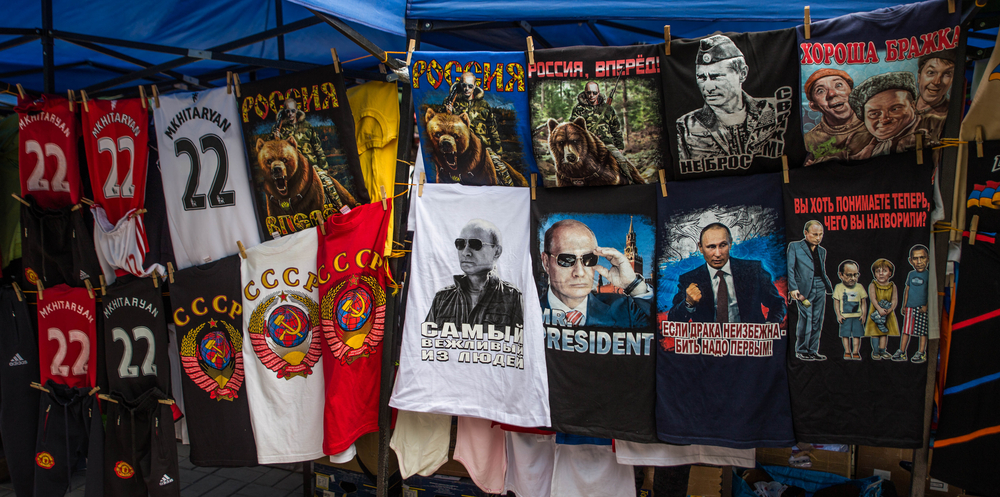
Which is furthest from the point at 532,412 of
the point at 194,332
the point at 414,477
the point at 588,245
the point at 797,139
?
the point at 194,332

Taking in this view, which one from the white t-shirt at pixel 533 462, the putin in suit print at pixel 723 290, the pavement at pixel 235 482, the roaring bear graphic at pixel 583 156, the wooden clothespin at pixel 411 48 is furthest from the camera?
the pavement at pixel 235 482

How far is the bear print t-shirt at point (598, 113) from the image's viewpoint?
2.97 metres

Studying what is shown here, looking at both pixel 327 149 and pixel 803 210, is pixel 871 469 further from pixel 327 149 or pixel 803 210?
pixel 327 149

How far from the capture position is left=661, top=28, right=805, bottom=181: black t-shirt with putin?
2.77 meters

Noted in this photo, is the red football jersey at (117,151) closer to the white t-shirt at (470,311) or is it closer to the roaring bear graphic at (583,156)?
the white t-shirt at (470,311)

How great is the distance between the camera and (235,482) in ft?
16.7

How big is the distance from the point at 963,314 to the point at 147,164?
5.10 meters

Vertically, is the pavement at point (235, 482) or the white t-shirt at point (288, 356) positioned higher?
the white t-shirt at point (288, 356)

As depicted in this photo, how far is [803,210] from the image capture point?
2855mm

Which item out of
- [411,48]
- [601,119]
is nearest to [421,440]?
[601,119]

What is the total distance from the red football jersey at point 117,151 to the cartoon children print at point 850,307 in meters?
4.57

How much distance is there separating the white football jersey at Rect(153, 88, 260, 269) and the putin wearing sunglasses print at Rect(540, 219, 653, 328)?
2.11 metres

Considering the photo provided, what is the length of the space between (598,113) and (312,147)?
1855 millimetres

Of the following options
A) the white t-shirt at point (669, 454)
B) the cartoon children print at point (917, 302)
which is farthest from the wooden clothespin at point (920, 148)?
the white t-shirt at point (669, 454)
